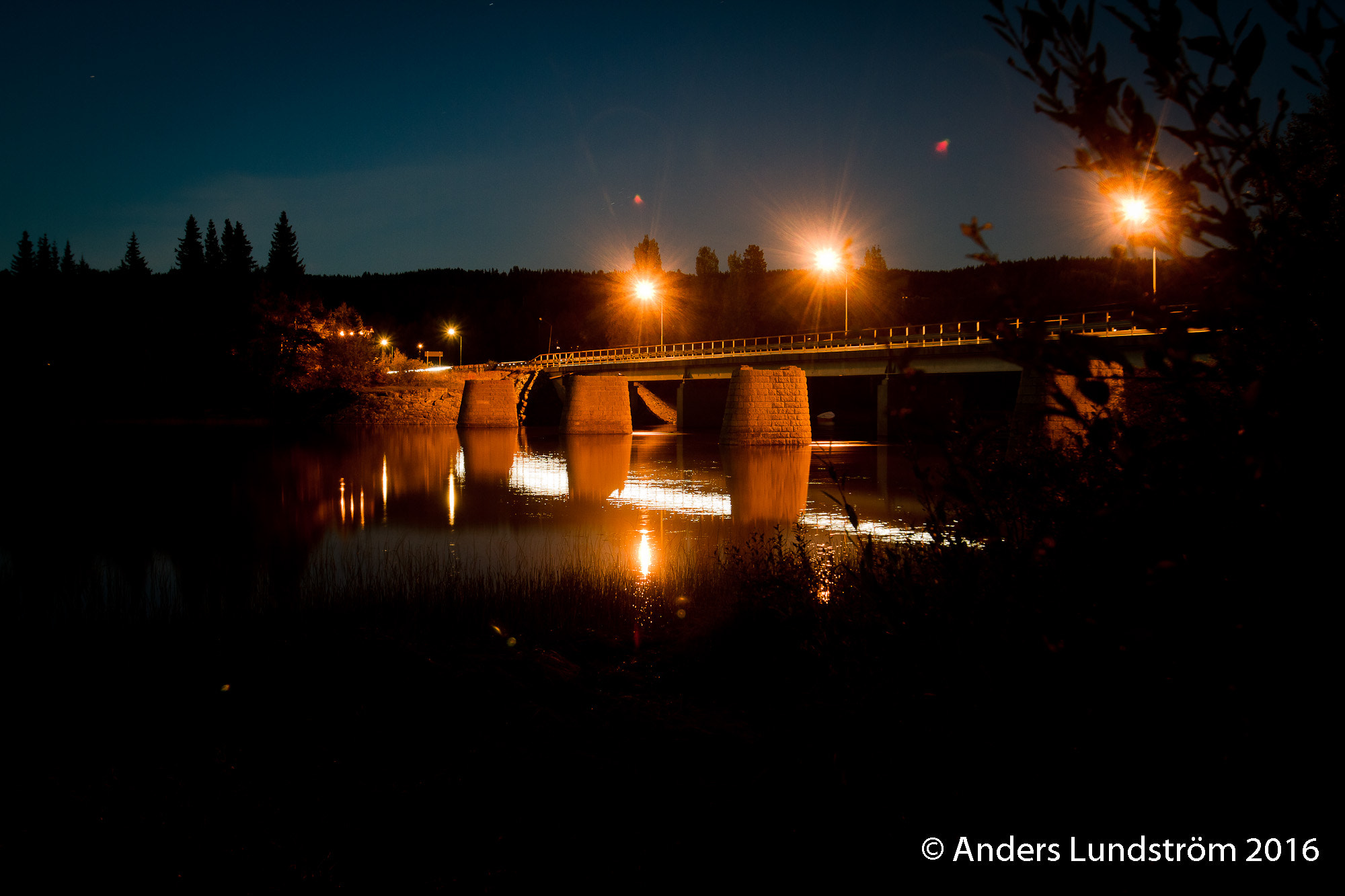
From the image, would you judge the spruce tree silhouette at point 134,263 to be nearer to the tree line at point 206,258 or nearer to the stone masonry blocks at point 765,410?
the tree line at point 206,258

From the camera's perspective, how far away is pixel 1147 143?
10.7ft

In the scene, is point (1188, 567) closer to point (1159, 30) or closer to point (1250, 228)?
point (1250, 228)

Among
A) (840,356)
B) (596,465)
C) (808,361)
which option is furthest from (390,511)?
(808,361)

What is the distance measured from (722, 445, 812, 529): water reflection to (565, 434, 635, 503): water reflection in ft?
17.6

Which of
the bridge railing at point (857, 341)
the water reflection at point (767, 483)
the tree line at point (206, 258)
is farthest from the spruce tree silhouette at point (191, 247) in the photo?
the water reflection at point (767, 483)

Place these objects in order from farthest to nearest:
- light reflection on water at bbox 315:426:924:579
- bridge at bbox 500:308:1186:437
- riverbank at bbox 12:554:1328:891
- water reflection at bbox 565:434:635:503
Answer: bridge at bbox 500:308:1186:437 → water reflection at bbox 565:434:635:503 → light reflection on water at bbox 315:426:924:579 → riverbank at bbox 12:554:1328:891

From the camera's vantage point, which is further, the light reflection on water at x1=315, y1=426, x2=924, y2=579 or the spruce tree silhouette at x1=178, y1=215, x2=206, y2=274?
the spruce tree silhouette at x1=178, y1=215, x2=206, y2=274

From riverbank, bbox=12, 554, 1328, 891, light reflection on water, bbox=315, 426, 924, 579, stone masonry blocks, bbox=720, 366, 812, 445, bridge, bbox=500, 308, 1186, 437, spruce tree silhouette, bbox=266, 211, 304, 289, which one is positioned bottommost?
light reflection on water, bbox=315, 426, 924, 579

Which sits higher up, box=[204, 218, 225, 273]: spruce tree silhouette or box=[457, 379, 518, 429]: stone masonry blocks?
box=[204, 218, 225, 273]: spruce tree silhouette

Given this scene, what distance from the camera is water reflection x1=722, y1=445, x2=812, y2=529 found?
27.8 metres

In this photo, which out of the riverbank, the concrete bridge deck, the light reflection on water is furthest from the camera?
the concrete bridge deck

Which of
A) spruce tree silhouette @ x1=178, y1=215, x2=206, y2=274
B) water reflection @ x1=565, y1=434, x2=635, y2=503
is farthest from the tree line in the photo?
water reflection @ x1=565, y1=434, x2=635, y2=503

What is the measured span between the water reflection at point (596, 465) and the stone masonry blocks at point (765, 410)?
8.15 metres

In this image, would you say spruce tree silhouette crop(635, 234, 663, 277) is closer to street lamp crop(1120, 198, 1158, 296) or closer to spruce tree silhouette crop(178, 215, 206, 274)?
spruce tree silhouette crop(178, 215, 206, 274)
